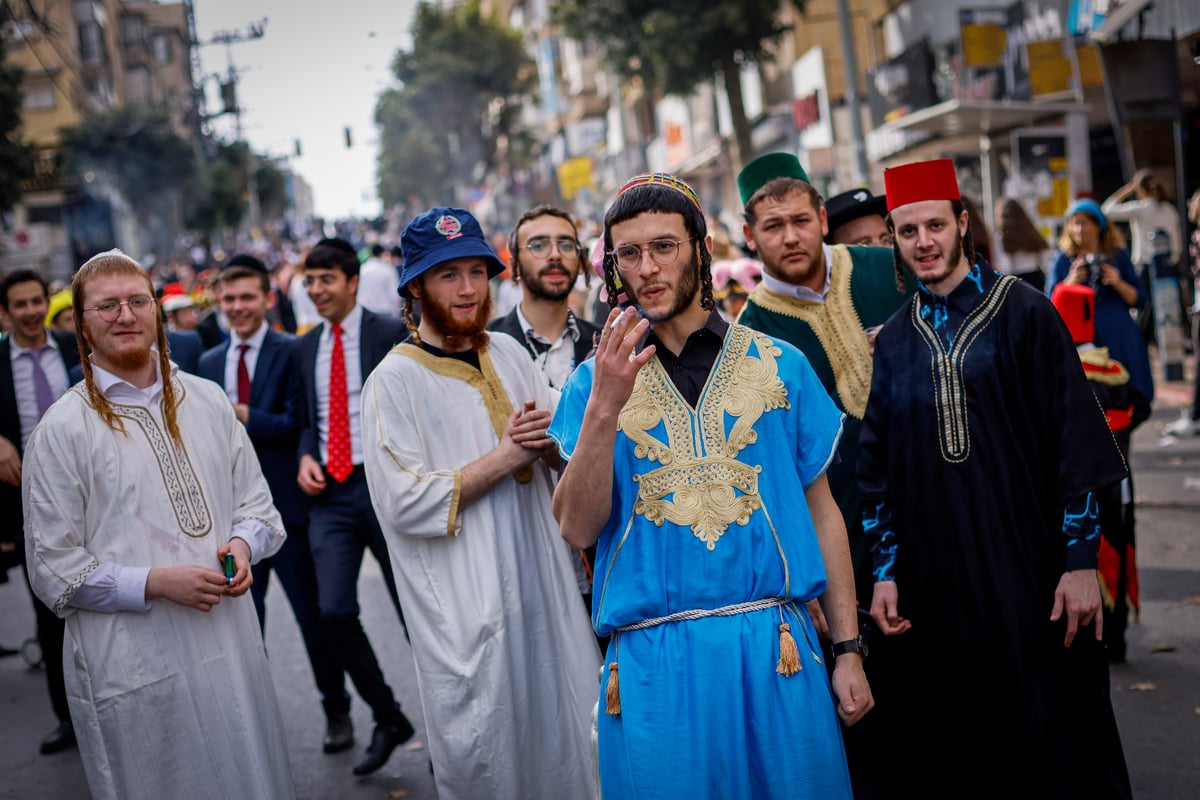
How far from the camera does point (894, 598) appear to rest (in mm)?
3766

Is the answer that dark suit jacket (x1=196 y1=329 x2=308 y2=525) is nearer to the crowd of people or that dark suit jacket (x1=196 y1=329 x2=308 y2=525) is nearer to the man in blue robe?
the crowd of people

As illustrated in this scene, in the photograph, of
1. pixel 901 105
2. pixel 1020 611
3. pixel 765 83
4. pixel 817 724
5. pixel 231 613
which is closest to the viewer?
pixel 817 724

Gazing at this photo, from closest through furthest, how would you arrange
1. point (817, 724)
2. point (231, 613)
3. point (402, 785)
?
point (817, 724) < point (231, 613) < point (402, 785)

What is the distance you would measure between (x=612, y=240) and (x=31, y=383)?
5091 mm

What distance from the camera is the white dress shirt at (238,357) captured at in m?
6.73

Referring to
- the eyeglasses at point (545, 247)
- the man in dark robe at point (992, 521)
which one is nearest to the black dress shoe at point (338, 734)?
the eyeglasses at point (545, 247)

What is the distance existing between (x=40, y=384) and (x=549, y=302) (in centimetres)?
321

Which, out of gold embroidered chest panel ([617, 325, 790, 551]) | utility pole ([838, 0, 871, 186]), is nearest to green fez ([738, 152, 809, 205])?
gold embroidered chest panel ([617, 325, 790, 551])

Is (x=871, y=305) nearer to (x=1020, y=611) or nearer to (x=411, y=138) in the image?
(x=1020, y=611)

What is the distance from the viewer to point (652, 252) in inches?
116

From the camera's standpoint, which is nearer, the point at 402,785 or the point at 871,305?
the point at 871,305

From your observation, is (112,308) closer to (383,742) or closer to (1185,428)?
(383,742)

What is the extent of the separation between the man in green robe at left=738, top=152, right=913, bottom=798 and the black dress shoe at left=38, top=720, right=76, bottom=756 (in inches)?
178

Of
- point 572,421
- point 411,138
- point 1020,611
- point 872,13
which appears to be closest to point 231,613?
point 572,421
